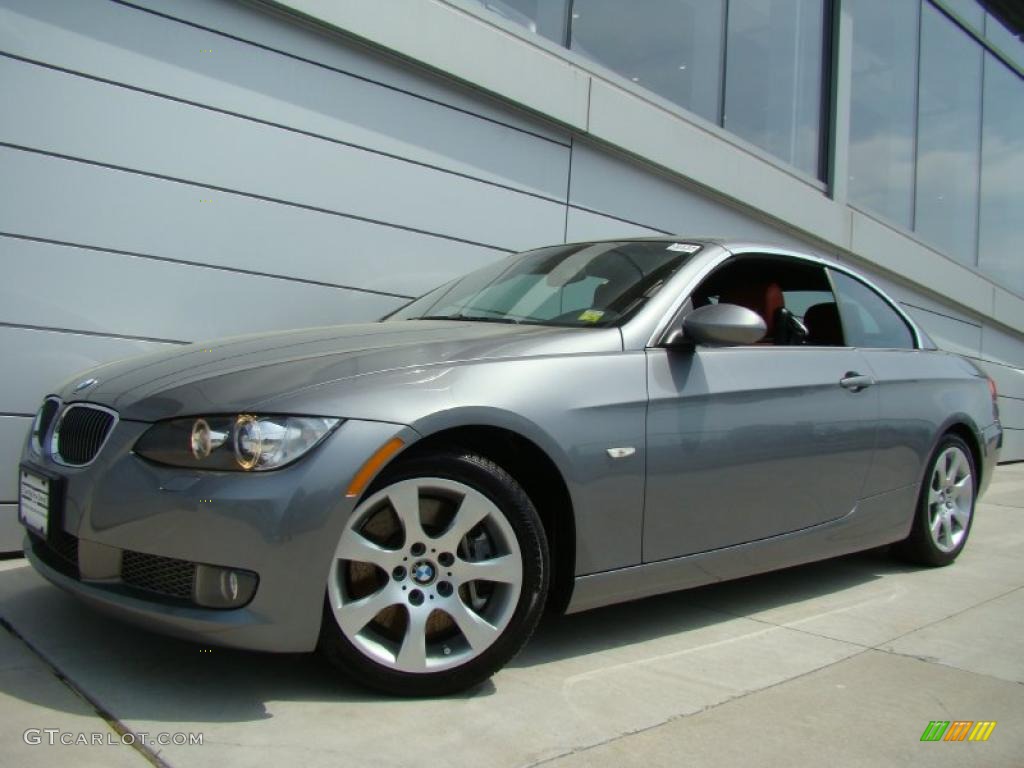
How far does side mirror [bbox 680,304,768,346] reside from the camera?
127 inches

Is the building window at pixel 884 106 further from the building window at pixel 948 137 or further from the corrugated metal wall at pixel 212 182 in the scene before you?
the corrugated metal wall at pixel 212 182

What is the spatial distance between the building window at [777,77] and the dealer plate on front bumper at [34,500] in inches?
290

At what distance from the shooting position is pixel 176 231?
4.81 m

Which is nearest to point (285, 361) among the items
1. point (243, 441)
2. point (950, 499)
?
point (243, 441)

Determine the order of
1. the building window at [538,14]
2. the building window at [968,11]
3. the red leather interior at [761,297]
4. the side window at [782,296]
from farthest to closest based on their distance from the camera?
1. the building window at [968,11]
2. the building window at [538,14]
3. the red leather interior at [761,297]
4. the side window at [782,296]

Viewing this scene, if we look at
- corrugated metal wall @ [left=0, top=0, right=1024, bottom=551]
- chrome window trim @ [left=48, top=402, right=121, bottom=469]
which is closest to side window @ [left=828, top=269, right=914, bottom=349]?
corrugated metal wall @ [left=0, top=0, right=1024, bottom=551]

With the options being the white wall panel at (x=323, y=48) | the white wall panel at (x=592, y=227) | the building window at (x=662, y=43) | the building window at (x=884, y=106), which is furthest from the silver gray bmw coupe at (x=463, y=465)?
the building window at (x=884, y=106)

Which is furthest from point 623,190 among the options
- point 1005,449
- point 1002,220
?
point 1002,220

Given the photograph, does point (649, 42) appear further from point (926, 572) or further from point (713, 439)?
point (713, 439)

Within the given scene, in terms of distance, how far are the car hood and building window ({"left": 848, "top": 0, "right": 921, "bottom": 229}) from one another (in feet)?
29.0

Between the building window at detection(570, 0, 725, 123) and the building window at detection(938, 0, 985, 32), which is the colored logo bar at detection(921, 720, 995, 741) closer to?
the building window at detection(570, 0, 725, 123)

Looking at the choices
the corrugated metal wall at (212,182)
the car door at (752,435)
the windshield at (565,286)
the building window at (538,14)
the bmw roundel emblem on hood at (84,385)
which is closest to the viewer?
the bmw roundel emblem on hood at (84,385)

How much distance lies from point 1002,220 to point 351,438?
14902 millimetres

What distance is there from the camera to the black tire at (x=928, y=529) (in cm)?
462
